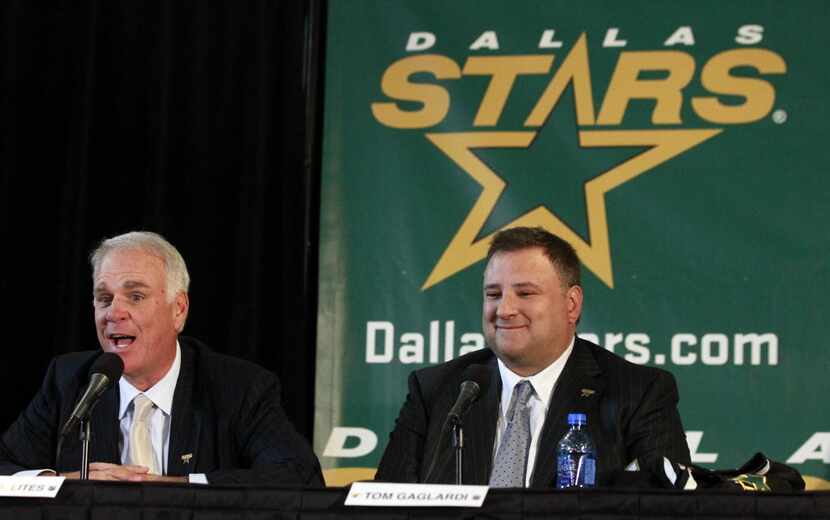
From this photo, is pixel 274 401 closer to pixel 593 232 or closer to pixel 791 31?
pixel 593 232

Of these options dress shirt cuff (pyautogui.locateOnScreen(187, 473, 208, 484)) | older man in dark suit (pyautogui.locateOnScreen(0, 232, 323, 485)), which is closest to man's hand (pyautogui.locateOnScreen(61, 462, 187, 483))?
dress shirt cuff (pyautogui.locateOnScreen(187, 473, 208, 484))

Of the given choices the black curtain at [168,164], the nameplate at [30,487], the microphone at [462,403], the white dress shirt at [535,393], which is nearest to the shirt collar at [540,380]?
the white dress shirt at [535,393]

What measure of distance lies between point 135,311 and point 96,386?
2.75ft

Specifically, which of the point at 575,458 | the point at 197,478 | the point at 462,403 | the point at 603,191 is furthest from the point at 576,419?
the point at 603,191

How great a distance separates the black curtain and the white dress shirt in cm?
144

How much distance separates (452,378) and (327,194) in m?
1.38

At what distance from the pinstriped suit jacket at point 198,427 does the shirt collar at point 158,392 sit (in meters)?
0.03

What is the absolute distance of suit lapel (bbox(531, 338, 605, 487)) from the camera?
3564mm

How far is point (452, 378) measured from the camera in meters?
3.88

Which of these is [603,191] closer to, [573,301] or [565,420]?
[573,301]

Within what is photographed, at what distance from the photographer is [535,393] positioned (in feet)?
12.4

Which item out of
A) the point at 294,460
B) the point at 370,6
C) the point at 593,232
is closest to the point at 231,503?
the point at 294,460

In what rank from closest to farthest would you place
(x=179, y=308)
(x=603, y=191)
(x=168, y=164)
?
(x=179, y=308) < (x=603, y=191) < (x=168, y=164)

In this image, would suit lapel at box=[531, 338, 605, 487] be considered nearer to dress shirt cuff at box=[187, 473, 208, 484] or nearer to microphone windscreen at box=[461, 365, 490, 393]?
microphone windscreen at box=[461, 365, 490, 393]
